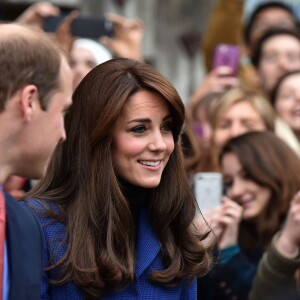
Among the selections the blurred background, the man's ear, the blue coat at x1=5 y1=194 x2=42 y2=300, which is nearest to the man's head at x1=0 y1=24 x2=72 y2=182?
the man's ear

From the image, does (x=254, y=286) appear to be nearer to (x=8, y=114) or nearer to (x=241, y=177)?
(x=241, y=177)

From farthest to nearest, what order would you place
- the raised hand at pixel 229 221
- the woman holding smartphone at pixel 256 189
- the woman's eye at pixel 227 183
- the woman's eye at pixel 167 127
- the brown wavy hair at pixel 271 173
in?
1. the woman's eye at pixel 227 183
2. the brown wavy hair at pixel 271 173
3. the woman holding smartphone at pixel 256 189
4. the raised hand at pixel 229 221
5. the woman's eye at pixel 167 127

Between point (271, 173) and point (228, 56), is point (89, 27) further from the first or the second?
point (271, 173)

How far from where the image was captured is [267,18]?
6.76 m

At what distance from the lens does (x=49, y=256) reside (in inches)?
113

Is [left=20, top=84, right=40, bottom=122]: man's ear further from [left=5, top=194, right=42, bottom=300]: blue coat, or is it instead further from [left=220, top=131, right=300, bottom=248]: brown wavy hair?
[left=220, top=131, right=300, bottom=248]: brown wavy hair

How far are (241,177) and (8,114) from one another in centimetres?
215

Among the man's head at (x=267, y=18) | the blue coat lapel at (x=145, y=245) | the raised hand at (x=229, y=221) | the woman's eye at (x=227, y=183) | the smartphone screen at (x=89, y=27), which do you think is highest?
the man's head at (x=267, y=18)

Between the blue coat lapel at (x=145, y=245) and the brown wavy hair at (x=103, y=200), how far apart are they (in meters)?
0.03

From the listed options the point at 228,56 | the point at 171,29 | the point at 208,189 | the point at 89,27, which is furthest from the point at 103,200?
the point at 171,29

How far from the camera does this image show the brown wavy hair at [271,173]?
435 centimetres

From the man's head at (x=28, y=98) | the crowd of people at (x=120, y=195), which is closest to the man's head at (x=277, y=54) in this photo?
the crowd of people at (x=120, y=195)

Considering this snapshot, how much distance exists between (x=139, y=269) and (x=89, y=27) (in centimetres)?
308

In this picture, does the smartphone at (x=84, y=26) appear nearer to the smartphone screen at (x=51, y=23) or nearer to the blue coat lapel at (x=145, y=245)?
the smartphone screen at (x=51, y=23)
